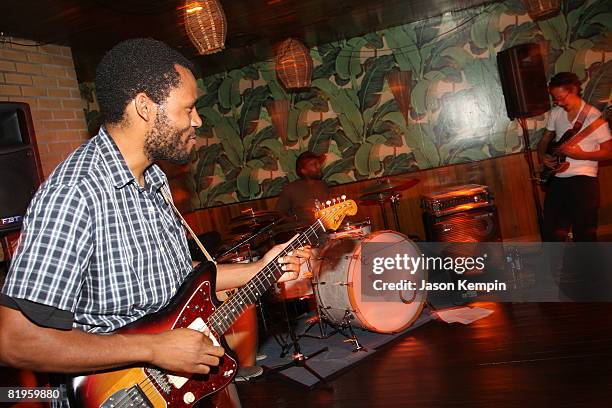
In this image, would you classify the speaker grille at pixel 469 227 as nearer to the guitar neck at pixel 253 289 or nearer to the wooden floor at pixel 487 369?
the wooden floor at pixel 487 369

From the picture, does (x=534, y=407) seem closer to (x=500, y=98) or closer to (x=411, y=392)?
(x=411, y=392)

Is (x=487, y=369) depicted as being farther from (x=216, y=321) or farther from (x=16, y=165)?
(x=16, y=165)

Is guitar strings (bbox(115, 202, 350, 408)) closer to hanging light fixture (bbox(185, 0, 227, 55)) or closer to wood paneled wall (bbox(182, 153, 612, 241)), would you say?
hanging light fixture (bbox(185, 0, 227, 55))

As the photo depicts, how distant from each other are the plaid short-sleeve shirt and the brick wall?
3.18 meters

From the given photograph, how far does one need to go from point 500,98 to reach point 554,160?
8.22 ft

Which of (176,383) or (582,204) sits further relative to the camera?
(582,204)

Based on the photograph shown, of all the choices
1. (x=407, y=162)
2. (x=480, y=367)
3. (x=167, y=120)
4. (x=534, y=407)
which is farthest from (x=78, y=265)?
(x=407, y=162)

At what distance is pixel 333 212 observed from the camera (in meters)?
2.66

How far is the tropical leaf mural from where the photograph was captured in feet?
22.7

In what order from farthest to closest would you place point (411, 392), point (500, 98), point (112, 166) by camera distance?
point (500, 98), point (411, 392), point (112, 166)

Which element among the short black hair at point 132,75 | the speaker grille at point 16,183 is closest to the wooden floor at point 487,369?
the speaker grille at point 16,183

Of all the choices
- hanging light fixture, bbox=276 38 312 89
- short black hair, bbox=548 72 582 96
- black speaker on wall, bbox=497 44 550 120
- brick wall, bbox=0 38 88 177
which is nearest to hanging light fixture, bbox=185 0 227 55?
brick wall, bbox=0 38 88 177

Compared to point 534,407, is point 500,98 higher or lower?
higher

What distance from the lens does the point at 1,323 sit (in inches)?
53.4
